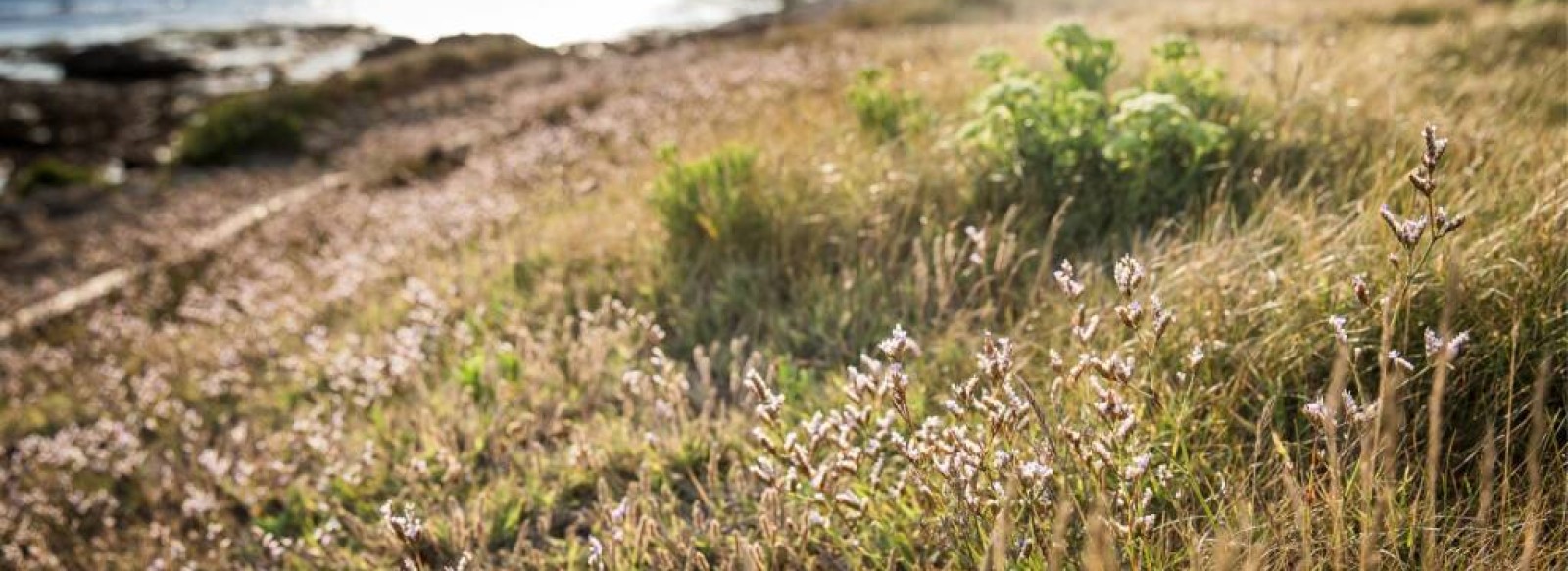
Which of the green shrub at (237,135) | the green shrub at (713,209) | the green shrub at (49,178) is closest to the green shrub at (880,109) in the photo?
the green shrub at (713,209)

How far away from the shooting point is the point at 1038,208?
4168 mm

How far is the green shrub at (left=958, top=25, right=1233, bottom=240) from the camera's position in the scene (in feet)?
13.2

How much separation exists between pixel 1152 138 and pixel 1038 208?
1.83ft

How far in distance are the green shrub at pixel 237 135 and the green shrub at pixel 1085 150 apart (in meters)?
19.3

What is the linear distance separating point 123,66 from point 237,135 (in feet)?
69.7

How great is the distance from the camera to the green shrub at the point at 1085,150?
4020 millimetres

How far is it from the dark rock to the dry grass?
1326 inches

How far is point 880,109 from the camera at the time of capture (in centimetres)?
562

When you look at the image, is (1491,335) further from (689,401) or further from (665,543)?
(689,401)

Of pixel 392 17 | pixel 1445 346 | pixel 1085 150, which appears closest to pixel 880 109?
pixel 1085 150

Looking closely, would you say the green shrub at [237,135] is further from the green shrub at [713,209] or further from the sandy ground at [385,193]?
the green shrub at [713,209]

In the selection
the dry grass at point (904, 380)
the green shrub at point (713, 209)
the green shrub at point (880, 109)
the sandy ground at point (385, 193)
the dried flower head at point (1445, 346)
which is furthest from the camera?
the sandy ground at point (385, 193)

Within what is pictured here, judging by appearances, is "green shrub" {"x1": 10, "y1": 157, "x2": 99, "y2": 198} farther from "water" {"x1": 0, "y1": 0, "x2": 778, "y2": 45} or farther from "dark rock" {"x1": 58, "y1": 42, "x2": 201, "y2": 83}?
"water" {"x1": 0, "y1": 0, "x2": 778, "y2": 45}

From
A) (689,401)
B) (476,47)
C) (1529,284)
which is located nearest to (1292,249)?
(1529,284)
